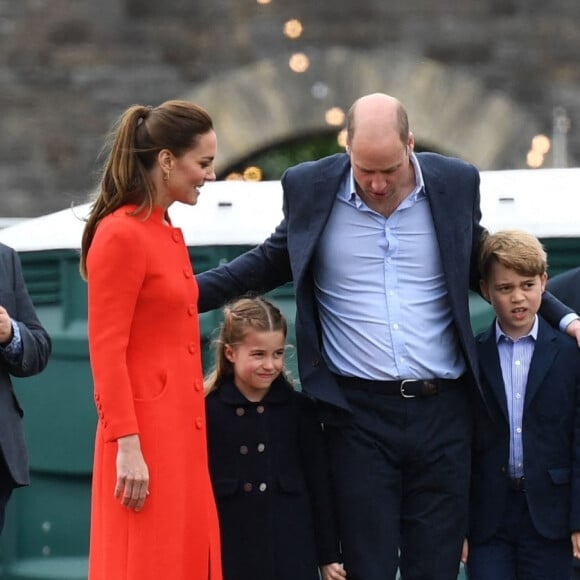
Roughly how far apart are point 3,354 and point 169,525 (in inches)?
34.3

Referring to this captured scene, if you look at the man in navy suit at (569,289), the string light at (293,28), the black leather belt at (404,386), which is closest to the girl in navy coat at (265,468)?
the black leather belt at (404,386)

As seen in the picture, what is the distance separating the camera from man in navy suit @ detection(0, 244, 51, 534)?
4.41 meters

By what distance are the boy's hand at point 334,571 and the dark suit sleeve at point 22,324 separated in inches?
39.3

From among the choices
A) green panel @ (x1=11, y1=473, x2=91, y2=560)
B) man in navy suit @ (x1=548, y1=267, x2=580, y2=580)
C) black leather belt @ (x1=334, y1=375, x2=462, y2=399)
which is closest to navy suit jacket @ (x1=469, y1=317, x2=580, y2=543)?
black leather belt @ (x1=334, y1=375, x2=462, y2=399)

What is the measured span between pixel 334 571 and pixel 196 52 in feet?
21.3

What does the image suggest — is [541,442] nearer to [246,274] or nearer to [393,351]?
[393,351]

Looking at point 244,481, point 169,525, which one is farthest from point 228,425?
point 169,525

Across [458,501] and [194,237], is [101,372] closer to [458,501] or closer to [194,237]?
[458,501]

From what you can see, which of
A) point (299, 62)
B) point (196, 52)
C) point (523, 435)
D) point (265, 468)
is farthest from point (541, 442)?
point (196, 52)

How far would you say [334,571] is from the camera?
4.12 m

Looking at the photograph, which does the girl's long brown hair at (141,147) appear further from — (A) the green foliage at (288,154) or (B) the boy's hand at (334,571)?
(A) the green foliage at (288,154)

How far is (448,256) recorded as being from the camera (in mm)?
3986

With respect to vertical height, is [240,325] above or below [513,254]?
below

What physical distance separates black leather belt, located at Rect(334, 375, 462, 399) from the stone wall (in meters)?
6.24
